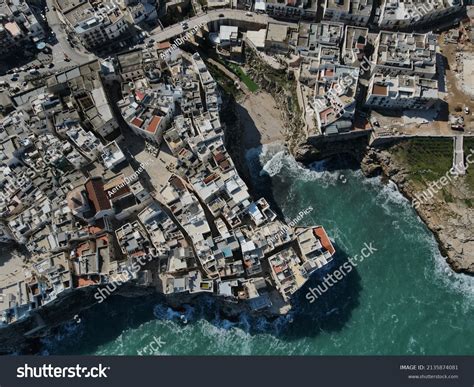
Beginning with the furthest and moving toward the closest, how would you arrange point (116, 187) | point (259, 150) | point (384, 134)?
point (259, 150) → point (384, 134) → point (116, 187)

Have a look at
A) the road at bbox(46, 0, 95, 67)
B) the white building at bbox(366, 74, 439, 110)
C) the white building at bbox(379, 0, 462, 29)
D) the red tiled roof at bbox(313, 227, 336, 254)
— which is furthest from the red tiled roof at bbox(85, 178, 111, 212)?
the white building at bbox(379, 0, 462, 29)

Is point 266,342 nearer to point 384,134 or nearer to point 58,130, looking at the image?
point 384,134

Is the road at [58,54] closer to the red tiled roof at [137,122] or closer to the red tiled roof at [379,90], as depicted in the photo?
the red tiled roof at [137,122]

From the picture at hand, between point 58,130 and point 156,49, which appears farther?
point 156,49

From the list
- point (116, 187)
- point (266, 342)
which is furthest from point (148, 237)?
point (266, 342)

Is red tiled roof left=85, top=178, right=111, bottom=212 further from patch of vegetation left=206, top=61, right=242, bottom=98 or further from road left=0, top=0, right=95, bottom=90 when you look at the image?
patch of vegetation left=206, top=61, right=242, bottom=98

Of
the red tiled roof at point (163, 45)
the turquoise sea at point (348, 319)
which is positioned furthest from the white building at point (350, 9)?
the turquoise sea at point (348, 319)

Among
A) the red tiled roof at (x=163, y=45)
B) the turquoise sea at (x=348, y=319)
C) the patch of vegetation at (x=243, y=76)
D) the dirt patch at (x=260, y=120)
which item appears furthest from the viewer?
the patch of vegetation at (x=243, y=76)
